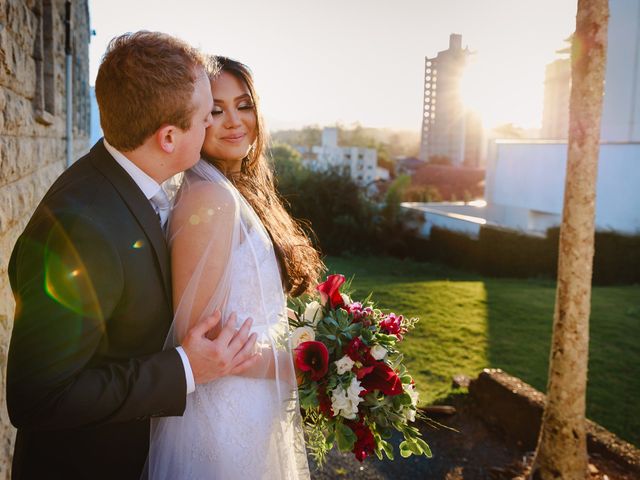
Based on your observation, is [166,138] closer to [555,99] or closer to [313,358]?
[313,358]

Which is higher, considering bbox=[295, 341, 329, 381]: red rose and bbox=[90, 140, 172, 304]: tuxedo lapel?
bbox=[90, 140, 172, 304]: tuxedo lapel

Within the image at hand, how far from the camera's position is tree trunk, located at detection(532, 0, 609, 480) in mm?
3549

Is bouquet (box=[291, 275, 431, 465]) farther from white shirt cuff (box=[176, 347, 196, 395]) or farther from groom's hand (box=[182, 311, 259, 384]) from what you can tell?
white shirt cuff (box=[176, 347, 196, 395])

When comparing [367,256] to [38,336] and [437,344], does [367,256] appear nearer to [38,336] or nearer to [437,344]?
[437,344]

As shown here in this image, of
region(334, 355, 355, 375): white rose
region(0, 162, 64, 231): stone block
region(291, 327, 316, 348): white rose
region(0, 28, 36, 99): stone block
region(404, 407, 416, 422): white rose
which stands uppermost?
region(0, 28, 36, 99): stone block

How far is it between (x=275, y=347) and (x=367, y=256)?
1952cm

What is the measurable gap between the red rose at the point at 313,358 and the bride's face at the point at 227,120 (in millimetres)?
1077

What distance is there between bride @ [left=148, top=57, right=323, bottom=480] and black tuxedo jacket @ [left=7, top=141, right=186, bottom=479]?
89mm

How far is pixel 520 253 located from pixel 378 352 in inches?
617

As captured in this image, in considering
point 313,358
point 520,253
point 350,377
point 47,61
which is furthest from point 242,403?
point 520,253

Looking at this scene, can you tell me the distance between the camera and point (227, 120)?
2.66 metres

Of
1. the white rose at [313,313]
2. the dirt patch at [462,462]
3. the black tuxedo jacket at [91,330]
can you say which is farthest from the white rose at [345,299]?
the dirt patch at [462,462]

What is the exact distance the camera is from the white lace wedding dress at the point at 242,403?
194 centimetres

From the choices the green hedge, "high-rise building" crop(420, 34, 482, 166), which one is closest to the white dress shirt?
the green hedge
